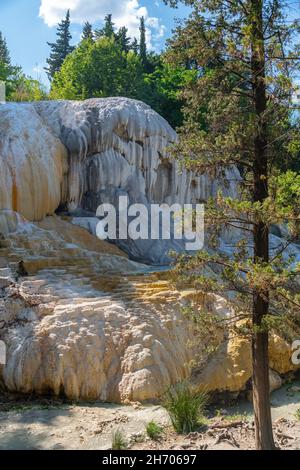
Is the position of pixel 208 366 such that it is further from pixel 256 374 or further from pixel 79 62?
pixel 79 62

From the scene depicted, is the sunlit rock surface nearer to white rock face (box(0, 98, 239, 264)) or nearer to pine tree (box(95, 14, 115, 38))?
white rock face (box(0, 98, 239, 264))

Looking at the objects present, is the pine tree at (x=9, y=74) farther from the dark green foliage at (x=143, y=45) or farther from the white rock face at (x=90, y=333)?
the white rock face at (x=90, y=333)

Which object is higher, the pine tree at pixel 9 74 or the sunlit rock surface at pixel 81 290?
the pine tree at pixel 9 74

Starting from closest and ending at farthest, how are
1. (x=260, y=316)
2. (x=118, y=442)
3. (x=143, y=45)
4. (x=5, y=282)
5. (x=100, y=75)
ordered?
1. (x=260, y=316)
2. (x=118, y=442)
3. (x=5, y=282)
4. (x=100, y=75)
5. (x=143, y=45)

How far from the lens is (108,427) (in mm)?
5621

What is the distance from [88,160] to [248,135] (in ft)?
30.5

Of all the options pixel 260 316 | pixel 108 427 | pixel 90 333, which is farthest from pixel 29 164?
pixel 260 316

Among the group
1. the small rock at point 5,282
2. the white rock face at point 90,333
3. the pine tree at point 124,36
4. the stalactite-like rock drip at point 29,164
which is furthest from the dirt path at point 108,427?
the pine tree at point 124,36

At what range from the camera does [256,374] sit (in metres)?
4.68

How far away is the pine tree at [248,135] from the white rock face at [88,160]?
6.98 metres

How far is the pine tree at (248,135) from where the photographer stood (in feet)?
14.7

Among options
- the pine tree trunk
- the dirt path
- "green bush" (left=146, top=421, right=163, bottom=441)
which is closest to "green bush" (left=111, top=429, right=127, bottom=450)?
the dirt path

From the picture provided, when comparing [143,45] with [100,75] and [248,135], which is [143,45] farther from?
[248,135]

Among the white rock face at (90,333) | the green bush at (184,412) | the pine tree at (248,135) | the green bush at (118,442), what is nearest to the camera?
the pine tree at (248,135)
